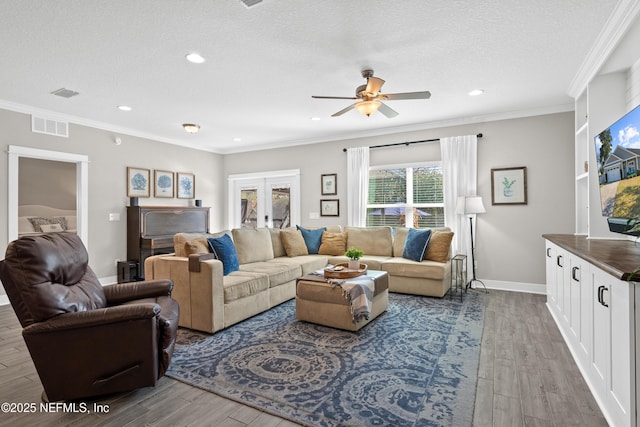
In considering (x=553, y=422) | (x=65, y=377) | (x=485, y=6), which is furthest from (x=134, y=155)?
(x=553, y=422)

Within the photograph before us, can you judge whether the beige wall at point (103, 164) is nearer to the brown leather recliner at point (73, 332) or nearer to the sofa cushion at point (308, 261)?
the sofa cushion at point (308, 261)

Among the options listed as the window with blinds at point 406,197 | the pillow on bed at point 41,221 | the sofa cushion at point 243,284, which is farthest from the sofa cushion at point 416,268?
the pillow on bed at point 41,221

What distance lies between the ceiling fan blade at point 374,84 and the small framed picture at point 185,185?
15.4 feet

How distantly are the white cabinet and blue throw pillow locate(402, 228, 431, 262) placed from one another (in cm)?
197

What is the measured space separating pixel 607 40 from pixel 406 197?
331 centimetres

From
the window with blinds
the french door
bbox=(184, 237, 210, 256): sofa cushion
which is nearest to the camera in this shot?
bbox=(184, 237, 210, 256): sofa cushion

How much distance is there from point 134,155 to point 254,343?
178 inches

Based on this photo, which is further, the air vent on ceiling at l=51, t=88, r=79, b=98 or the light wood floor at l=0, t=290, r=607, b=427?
the air vent on ceiling at l=51, t=88, r=79, b=98

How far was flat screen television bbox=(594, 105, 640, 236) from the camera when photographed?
2.34 meters

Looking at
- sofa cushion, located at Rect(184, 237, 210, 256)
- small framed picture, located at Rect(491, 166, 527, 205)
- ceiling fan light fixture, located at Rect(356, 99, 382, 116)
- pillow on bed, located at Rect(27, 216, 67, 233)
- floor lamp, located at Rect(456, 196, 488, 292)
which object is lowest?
sofa cushion, located at Rect(184, 237, 210, 256)

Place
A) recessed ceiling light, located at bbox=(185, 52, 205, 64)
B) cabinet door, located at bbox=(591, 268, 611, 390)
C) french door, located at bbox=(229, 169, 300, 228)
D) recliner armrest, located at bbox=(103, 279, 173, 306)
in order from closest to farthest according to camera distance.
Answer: cabinet door, located at bbox=(591, 268, 611, 390), recliner armrest, located at bbox=(103, 279, 173, 306), recessed ceiling light, located at bbox=(185, 52, 205, 64), french door, located at bbox=(229, 169, 300, 228)

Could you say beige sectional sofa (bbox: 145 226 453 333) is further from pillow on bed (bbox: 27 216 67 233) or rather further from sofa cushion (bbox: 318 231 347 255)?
pillow on bed (bbox: 27 216 67 233)

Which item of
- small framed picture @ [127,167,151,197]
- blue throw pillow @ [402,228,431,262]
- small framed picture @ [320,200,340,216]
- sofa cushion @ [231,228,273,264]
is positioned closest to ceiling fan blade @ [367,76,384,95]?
blue throw pillow @ [402,228,431,262]

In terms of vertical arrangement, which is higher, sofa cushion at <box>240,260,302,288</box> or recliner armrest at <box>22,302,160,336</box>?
recliner armrest at <box>22,302,160,336</box>
